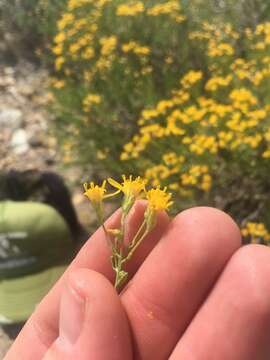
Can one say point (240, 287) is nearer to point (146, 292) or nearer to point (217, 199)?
point (146, 292)

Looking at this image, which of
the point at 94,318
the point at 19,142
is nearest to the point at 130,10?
the point at 19,142

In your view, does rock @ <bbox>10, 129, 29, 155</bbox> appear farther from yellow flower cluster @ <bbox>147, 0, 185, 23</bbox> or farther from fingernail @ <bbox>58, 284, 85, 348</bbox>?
fingernail @ <bbox>58, 284, 85, 348</bbox>

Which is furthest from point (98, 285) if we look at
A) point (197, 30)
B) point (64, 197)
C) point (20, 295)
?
point (197, 30)

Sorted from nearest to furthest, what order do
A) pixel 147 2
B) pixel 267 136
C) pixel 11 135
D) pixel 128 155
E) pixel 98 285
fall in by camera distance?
pixel 98 285 < pixel 267 136 < pixel 128 155 < pixel 147 2 < pixel 11 135

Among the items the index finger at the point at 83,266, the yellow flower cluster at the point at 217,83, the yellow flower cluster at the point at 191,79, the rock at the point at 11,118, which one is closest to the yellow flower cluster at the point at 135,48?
the yellow flower cluster at the point at 191,79

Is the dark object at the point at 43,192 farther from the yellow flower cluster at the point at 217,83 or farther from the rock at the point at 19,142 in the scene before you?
the yellow flower cluster at the point at 217,83

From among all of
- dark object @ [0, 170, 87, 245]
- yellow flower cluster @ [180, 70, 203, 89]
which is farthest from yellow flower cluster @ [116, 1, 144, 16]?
dark object @ [0, 170, 87, 245]
